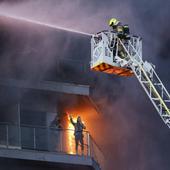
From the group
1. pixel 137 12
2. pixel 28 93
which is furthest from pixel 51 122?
pixel 137 12

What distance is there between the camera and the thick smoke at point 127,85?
4469 centimetres

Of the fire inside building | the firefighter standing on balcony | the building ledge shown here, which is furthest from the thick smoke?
the firefighter standing on balcony

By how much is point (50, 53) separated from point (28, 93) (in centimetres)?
161

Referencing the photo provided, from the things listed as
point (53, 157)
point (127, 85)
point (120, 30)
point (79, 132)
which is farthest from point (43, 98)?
point (120, 30)

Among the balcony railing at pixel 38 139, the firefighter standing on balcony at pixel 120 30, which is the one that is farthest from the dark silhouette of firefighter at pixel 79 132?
the firefighter standing on balcony at pixel 120 30

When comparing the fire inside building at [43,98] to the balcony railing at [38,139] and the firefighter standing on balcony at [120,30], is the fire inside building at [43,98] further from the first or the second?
the firefighter standing on balcony at [120,30]

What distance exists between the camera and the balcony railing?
4194 centimetres

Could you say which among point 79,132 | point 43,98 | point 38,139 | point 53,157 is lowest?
point 53,157

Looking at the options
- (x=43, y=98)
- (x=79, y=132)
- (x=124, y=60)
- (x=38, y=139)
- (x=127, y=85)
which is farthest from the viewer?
(x=127, y=85)

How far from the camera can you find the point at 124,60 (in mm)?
38969

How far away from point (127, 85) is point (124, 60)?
302 inches

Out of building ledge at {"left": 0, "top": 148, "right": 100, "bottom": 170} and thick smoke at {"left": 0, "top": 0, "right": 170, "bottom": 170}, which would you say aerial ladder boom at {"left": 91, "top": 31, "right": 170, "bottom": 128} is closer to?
building ledge at {"left": 0, "top": 148, "right": 100, "bottom": 170}

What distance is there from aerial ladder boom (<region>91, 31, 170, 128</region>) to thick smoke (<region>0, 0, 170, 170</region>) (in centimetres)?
487

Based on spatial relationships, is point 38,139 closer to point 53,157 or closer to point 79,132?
point 53,157
